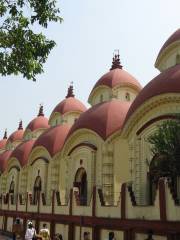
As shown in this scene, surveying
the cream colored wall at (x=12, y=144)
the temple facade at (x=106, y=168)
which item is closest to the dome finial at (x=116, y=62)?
the temple facade at (x=106, y=168)

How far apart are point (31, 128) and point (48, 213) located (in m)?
14.4

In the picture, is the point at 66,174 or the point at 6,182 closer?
the point at 66,174

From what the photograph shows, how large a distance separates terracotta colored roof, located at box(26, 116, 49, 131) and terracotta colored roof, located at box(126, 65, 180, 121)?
63.8 feet

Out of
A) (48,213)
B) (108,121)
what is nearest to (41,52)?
(108,121)

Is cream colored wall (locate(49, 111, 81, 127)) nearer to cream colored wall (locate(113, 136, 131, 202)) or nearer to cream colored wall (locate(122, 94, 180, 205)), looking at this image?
cream colored wall (locate(113, 136, 131, 202))

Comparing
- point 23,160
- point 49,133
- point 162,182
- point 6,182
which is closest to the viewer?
point 162,182

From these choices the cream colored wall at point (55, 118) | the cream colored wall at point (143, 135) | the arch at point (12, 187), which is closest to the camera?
the cream colored wall at point (143, 135)

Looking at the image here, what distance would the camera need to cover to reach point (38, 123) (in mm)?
36344

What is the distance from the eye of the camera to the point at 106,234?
17031mm

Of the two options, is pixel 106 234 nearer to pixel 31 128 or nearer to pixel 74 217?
pixel 74 217

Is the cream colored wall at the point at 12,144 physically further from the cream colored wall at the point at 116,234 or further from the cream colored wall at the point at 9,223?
the cream colored wall at the point at 116,234

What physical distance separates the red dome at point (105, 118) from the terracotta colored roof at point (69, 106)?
7.51m

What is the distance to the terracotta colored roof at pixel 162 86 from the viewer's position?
15828mm

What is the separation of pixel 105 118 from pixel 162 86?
216 inches
